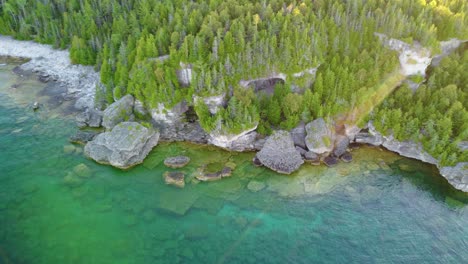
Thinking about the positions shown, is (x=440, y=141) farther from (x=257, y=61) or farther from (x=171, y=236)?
(x=171, y=236)

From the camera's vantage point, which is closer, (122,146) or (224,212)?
(224,212)

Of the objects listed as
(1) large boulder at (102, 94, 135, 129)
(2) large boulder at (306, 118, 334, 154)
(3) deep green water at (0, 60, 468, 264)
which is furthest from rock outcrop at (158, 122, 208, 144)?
(2) large boulder at (306, 118, 334, 154)

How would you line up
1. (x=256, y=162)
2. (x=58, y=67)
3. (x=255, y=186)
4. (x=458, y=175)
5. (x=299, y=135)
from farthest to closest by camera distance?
(x=58, y=67)
(x=299, y=135)
(x=256, y=162)
(x=255, y=186)
(x=458, y=175)

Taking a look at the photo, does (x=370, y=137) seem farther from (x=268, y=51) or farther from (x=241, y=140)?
(x=268, y=51)

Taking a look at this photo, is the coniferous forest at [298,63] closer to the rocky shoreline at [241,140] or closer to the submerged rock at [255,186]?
the rocky shoreline at [241,140]

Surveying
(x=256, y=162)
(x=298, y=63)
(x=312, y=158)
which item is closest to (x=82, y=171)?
(x=256, y=162)

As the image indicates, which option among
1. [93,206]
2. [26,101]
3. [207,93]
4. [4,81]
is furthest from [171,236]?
[4,81]

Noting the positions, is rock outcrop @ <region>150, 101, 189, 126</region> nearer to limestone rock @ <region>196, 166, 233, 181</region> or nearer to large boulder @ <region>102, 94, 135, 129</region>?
large boulder @ <region>102, 94, 135, 129</region>
